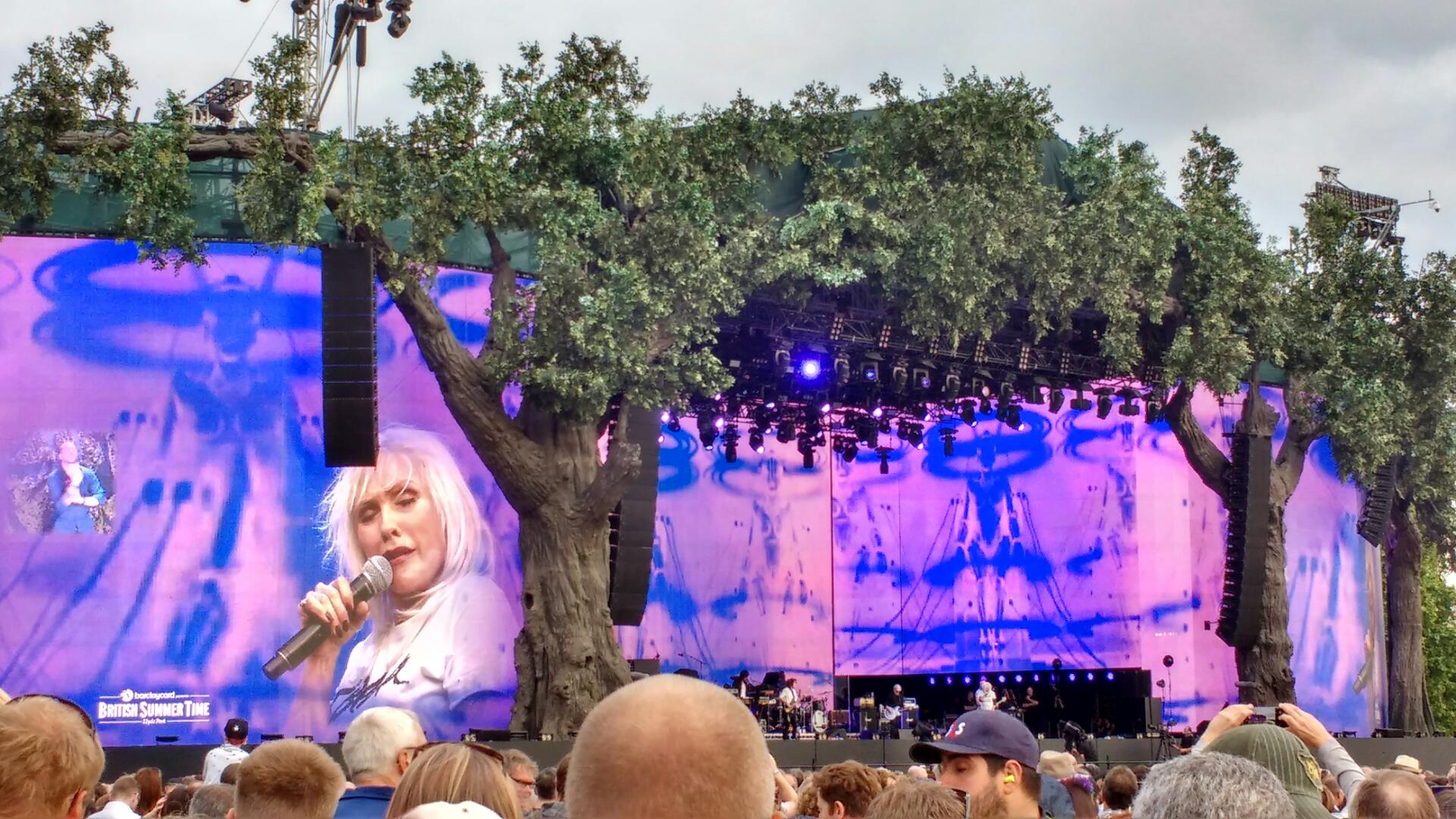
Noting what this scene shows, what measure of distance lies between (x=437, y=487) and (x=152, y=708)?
4.42 meters

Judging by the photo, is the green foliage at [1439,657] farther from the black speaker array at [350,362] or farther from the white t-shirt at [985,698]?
the black speaker array at [350,362]

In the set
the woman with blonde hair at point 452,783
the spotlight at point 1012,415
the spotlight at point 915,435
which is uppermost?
the spotlight at point 1012,415

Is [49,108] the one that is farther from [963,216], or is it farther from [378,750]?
[378,750]

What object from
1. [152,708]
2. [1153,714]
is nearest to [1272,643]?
[1153,714]

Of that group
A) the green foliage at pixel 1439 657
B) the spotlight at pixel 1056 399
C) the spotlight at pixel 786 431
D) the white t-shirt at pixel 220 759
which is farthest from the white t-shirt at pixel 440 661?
the green foliage at pixel 1439 657

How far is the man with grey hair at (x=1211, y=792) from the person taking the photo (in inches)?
99.7

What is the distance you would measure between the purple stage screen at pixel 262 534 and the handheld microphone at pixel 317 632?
199 mm

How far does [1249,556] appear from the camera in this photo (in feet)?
79.7

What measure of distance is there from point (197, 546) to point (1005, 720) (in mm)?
17424

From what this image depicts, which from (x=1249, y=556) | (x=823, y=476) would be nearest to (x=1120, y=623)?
(x=1249, y=556)

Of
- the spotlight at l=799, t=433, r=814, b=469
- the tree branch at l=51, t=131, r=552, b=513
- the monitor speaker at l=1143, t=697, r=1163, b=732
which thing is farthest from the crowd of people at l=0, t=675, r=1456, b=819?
the monitor speaker at l=1143, t=697, r=1163, b=732

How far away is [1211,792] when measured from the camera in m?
2.54

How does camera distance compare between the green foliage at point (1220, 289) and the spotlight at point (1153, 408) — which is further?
the spotlight at point (1153, 408)

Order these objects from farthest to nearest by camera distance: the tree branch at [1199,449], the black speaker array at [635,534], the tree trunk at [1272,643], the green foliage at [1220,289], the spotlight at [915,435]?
the spotlight at [915,435] → the tree branch at [1199,449] → the tree trunk at [1272,643] → the green foliage at [1220,289] → the black speaker array at [635,534]
